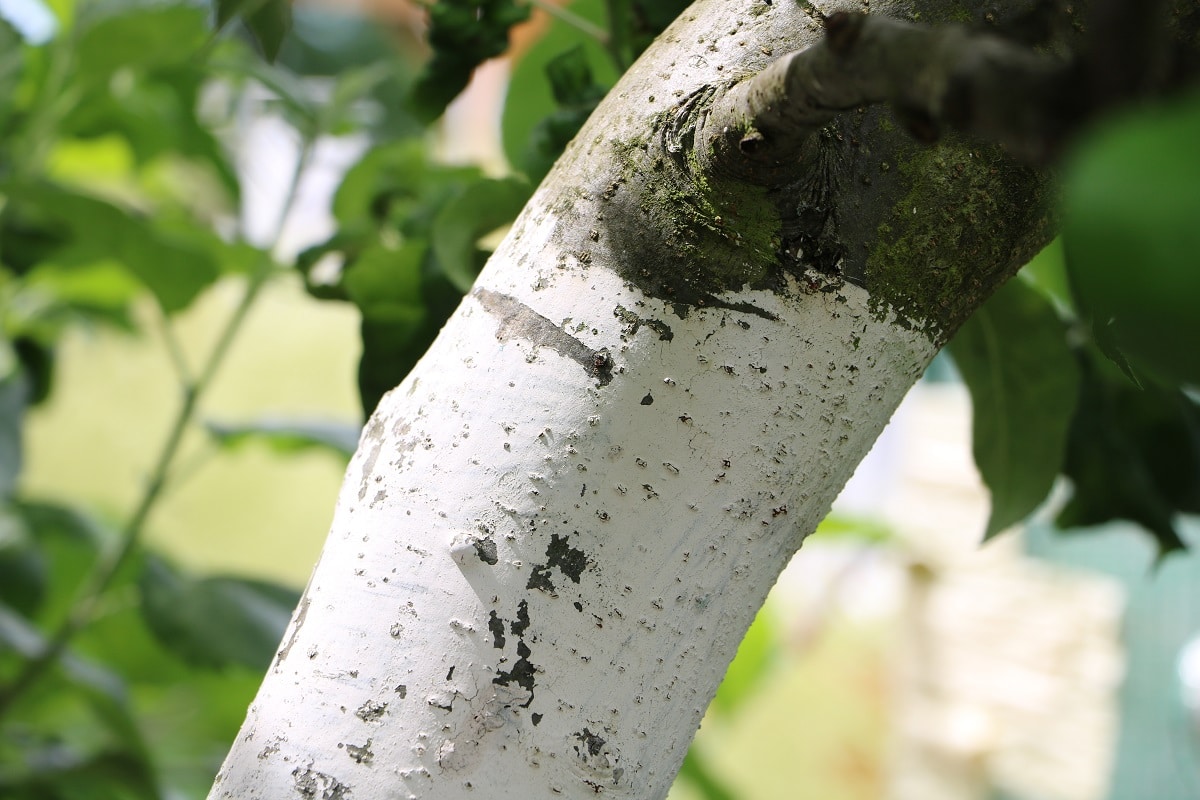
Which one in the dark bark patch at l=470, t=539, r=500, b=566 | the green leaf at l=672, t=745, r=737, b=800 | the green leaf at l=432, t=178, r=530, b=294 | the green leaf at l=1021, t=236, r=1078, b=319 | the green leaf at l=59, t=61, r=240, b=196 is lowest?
the green leaf at l=672, t=745, r=737, b=800

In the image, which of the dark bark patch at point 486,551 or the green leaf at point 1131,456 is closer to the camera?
the dark bark patch at point 486,551

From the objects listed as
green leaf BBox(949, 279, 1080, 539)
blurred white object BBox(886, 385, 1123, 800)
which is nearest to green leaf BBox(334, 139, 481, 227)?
green leaf BBox(949, 279, 1080, 539)

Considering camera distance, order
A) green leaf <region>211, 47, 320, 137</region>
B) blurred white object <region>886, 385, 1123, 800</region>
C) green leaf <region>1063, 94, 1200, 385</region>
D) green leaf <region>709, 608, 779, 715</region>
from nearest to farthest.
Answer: green leaf <region>1063, 94, 1200, 385</region>
green leaf <region>211, 47, 320, 137</region>
green leaf <region>709, 608, 779, 715</region>
blurred white object <region>886, 385, 1123, 800</region>

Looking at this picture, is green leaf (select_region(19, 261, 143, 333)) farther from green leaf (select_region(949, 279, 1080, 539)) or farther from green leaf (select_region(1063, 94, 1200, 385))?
green leaf (select_region(1063, 94, 1200, 385))

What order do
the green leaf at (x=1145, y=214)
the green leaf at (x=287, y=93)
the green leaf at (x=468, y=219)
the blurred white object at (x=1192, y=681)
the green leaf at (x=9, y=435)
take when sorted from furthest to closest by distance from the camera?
1. the blurred white object at (x=1192, y=681)
2. the green leaf at (x=9, y=435)
3. the green leaf at (x=287, y=93)
4. the green leaf at (x=468, y=219)
5. the green leaf at (x=1145, y=214)

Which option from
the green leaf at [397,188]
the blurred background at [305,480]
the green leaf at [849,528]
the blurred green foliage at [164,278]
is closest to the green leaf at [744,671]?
the blurred background at [305,480]

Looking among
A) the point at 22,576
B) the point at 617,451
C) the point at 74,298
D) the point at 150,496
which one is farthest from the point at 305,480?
the point at 617,451

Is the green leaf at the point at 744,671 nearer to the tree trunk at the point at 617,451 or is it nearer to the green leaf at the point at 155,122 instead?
the green leaf at the point at 155,122

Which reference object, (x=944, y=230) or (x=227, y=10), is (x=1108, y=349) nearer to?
(x=944, y=230)
